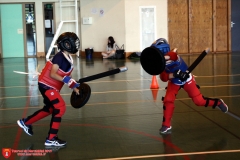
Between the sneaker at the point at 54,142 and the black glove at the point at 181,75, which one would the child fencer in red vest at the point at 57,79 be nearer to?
the sneaker at the point at 54,142

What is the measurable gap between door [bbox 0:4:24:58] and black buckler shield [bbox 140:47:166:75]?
1937 centimetres

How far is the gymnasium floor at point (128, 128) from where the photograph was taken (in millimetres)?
5738

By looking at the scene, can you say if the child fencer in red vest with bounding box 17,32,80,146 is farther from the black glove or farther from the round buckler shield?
the black glove

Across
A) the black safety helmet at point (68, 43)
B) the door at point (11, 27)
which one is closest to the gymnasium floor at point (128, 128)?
the black safety helmet at point (68, 43)

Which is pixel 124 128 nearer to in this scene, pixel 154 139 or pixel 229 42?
pixel 154 139

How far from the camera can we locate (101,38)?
76.9 ft

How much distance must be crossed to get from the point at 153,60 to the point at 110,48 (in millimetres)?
16529

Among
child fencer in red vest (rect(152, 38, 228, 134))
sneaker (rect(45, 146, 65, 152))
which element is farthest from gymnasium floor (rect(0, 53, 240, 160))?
child fencer in red vest (rect(152, 38, 228, 134))

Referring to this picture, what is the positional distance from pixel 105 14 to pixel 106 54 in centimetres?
235

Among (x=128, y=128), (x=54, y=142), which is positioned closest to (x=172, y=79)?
(x=128, y=128)

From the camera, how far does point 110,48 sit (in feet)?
75.1

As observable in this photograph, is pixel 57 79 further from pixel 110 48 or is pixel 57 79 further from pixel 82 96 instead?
pixel 110 48

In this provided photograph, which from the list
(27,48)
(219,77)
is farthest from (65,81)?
(27,48)

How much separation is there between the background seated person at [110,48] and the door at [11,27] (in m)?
5.73
